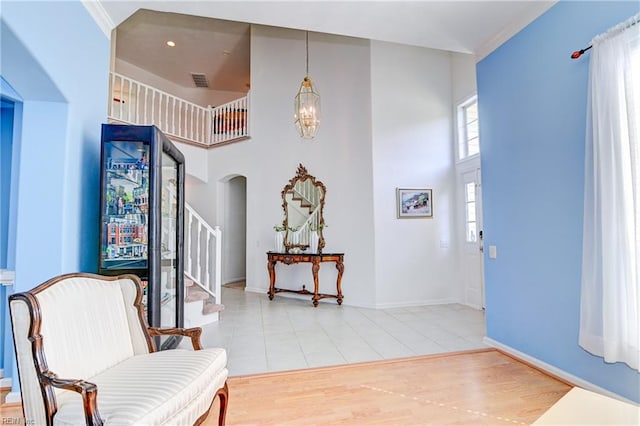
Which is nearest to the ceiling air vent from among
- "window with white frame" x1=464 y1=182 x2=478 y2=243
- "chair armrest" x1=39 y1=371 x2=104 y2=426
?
"window with white frame" x1=464 y1=182 x2=478 y2=243

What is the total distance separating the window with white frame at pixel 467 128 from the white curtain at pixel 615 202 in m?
2.97

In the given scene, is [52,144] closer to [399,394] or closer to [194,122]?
[399,394]

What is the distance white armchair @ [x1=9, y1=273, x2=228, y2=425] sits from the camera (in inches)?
51.4

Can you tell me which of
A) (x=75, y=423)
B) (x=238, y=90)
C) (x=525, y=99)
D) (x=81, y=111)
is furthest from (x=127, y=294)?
(x=238, y=90)

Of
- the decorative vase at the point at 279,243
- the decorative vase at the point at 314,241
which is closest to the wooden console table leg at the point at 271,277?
the decorative vase at the point at 279,243

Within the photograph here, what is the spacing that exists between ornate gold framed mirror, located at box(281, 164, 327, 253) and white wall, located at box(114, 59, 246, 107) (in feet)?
14.8

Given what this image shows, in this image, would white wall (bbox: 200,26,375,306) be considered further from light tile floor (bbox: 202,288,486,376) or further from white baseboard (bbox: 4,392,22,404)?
white baseboard (bbox: 4,392,22,404)

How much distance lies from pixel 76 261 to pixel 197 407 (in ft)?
4.65

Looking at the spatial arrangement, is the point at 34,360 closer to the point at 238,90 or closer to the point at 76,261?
the point at 76,261

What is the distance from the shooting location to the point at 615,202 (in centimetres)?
198

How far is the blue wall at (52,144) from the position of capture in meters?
1.86

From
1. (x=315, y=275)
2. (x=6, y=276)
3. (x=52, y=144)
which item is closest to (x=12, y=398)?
(x=6, y=276)

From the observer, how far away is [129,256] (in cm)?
240

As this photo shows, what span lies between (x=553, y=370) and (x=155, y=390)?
2828mm
